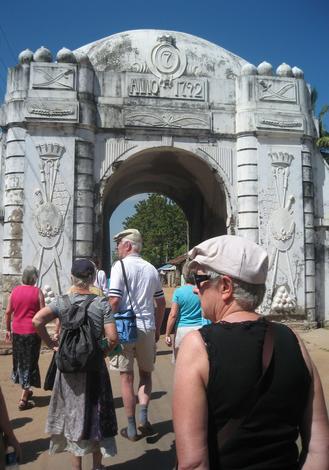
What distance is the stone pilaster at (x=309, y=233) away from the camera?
10.2 meters

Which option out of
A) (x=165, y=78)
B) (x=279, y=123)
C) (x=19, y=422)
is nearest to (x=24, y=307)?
(x=19, y=422)

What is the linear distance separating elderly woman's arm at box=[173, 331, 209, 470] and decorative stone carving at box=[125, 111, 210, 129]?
9.06 metres

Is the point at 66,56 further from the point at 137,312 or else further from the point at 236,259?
the point at 236,259

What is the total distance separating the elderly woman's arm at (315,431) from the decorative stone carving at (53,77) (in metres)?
9.23

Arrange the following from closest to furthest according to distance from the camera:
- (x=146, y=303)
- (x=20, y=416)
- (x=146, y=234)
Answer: (x=146, y=303) < (x=20, y=416) < (x=146, y=234)

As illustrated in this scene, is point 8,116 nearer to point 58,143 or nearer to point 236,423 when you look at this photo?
point 58,143

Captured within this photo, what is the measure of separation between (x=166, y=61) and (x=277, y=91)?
266 cm

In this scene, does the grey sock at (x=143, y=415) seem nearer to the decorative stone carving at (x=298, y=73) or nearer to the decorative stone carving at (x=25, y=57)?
the decorative stone carving at (x=25, y=57)

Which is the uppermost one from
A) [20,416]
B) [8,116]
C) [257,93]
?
[257,93]

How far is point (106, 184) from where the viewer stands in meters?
10.2

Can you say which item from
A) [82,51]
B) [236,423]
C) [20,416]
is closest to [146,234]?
[82,51]

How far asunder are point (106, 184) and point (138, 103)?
77.3 inches

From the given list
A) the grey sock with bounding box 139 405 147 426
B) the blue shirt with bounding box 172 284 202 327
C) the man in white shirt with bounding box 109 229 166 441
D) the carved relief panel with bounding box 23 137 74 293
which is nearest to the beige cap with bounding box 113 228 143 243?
the man in white shirt with bounding box 109 229 166 441

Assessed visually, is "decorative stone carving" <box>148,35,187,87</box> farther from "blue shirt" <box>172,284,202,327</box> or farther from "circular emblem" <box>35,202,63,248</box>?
"blue shirt" <box>172,284,202,327</box>
